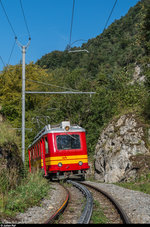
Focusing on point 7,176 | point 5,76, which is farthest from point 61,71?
point 7,176

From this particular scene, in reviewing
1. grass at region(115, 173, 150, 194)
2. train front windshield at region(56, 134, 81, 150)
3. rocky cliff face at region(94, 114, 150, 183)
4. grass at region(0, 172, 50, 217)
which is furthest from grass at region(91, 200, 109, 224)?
rocky cliff face at region(94, 114, 150, 183)

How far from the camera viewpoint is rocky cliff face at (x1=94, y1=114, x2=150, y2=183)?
16.6 meters

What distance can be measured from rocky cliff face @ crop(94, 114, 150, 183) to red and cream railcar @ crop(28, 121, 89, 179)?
298cm

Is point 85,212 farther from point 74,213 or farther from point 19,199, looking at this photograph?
point 19,199

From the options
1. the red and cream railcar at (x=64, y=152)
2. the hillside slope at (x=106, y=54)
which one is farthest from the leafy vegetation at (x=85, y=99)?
the hillside slope at (x=106, y=54)

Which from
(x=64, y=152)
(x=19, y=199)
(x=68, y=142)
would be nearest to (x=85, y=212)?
(x=19, y=199)

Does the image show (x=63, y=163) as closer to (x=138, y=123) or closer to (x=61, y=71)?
(x=138, y=123)

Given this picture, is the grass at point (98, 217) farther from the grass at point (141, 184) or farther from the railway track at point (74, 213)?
the grass at point (141, 184)

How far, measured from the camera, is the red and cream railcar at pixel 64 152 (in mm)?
14953

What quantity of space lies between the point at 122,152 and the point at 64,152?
482 centimetres

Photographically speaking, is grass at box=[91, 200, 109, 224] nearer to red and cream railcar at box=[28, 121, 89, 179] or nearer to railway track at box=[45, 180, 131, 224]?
railway track at box=[45, 180, 131, 224]

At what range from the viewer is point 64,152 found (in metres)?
15.2

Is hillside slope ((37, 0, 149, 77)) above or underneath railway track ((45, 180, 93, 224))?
above

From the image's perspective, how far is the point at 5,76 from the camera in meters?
39.8
